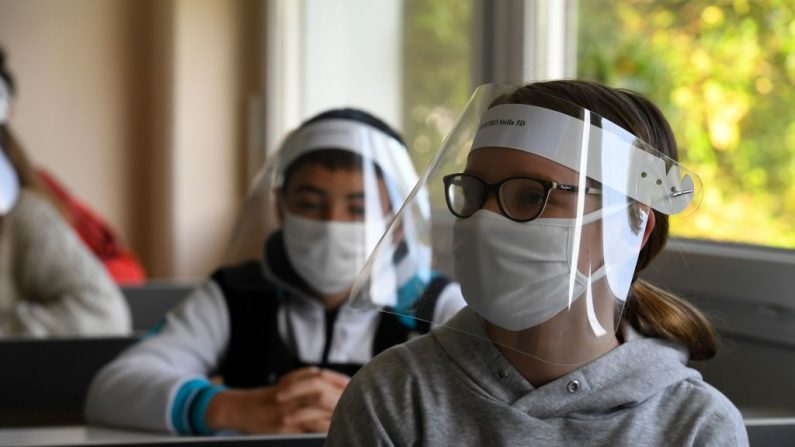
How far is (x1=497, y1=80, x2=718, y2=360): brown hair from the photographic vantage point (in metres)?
1.06

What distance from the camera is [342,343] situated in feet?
5.82

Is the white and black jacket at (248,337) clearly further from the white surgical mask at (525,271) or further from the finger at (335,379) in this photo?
the white surgical mask at (525,271)

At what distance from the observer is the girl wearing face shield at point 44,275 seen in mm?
2637

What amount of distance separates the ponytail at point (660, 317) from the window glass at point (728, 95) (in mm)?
818

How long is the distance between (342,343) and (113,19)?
4623 mm

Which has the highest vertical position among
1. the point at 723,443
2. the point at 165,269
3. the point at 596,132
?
the point at 596,132

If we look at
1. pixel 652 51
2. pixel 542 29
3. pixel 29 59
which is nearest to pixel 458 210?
pixel 652 51

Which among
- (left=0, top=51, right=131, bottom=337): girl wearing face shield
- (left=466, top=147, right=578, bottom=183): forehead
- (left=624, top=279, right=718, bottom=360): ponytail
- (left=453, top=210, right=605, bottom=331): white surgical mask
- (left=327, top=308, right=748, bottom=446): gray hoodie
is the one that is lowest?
(left=0, top=51, right=131, bottom=337): girl wearing face shield

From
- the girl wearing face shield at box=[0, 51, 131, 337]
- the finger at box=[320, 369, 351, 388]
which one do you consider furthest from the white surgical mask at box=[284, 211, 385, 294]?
the girl wearing face shield at box=[0, 51, 131, 337]

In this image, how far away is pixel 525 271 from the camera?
102 cm

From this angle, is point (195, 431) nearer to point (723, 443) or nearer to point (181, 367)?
point (181, 367)

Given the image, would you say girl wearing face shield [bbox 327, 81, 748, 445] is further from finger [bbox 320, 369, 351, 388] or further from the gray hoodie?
finger [bbox 320, 369, 351, 388]

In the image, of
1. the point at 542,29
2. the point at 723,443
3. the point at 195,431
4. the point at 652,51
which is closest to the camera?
the point at 723,443

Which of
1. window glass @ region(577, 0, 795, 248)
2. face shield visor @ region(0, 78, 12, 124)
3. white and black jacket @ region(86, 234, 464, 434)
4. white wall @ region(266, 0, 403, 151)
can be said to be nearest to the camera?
white and black jacket @ region(86, 234, 464, 434)
